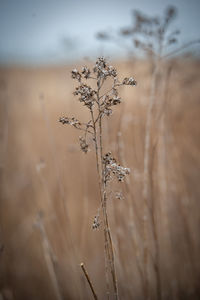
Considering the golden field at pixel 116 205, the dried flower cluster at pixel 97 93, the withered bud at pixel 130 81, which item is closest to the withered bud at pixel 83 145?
the dried flower cluster at pixel 97 93

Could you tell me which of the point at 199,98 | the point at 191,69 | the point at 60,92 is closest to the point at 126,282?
the point at 191,69

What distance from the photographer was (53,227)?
6.72ft

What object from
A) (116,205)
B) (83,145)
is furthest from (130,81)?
(116,205)

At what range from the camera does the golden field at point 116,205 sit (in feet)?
3.59

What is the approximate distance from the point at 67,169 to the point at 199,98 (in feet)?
6.52

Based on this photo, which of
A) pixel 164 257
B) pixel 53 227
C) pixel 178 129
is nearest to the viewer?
pixel 164 257

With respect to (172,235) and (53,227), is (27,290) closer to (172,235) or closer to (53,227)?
(53,227)

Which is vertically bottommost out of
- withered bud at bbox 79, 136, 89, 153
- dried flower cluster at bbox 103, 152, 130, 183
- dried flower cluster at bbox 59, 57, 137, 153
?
dried flower cluster at bbox 103, 152, 130, 183

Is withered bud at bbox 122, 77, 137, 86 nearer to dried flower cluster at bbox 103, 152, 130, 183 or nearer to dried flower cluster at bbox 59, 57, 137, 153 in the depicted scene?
dried flower cluster at bbox 59, 57, 137, 153

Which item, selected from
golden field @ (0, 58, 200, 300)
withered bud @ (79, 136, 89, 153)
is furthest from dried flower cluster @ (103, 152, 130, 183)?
golden field @ (0, 58, 200, 300)

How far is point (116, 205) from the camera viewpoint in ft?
4.03

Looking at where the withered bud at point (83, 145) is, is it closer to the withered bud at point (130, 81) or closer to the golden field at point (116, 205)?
the withered bud at point (130, 81)

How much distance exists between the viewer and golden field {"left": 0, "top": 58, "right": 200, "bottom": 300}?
109 centimetres

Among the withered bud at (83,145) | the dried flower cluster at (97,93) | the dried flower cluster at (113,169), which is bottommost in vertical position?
the dried flower cluster at (113,169)
